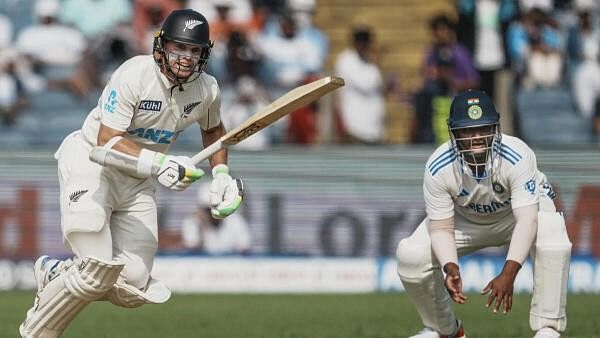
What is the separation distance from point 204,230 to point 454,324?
5.35 m

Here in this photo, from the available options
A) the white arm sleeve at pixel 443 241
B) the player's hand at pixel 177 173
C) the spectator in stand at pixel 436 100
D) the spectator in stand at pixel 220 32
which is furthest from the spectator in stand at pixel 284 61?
the player's hand at pixel 177 173

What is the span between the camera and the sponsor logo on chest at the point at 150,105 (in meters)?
6.38

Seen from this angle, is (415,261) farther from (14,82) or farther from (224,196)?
(14,82)

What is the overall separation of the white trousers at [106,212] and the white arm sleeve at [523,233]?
1.86m

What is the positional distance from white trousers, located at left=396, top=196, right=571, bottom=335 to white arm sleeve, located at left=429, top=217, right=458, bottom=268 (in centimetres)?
23

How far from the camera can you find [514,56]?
12961 millimetres

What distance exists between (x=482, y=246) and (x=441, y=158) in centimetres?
68

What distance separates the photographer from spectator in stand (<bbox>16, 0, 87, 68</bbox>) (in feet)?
42.2

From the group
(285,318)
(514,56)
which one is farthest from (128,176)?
(514,56)

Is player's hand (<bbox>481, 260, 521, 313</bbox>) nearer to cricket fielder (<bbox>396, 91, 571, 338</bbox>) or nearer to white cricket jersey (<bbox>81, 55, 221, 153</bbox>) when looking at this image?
cricket fielder (<bbox>396, 91, 571, 338</bbox>)

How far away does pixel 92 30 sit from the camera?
42.2 ft

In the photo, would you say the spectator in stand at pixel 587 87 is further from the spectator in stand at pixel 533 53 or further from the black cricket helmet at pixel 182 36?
the black cricket helmet at pixel 182 36

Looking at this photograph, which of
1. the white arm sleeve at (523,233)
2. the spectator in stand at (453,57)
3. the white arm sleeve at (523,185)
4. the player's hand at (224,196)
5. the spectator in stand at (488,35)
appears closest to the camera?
the player's hand at (224,196)

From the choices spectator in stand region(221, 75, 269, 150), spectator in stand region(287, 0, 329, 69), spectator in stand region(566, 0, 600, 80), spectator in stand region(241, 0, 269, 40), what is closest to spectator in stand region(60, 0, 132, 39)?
spectator in stand region(241, 0, 269, 40)
